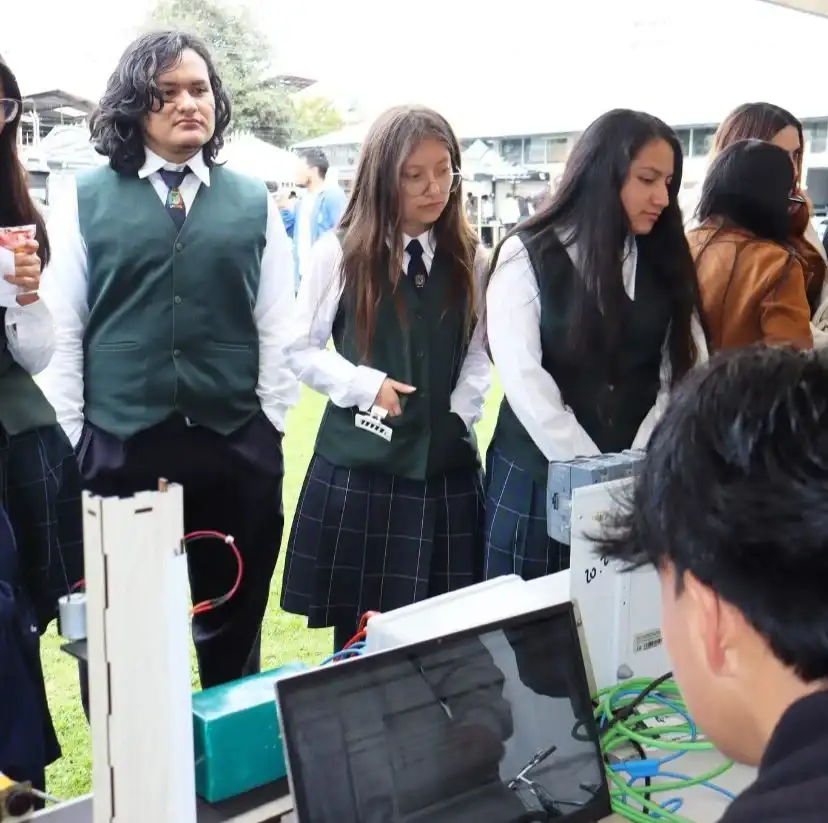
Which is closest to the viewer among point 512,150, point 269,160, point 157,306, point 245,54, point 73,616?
point 73,616

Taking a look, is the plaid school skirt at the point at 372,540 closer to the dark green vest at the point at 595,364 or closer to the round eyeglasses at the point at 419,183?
the dark green vest at the point at 595,364

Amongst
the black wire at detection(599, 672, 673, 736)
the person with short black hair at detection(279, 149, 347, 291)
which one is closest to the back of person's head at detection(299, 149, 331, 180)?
the person with short black hair at detection(279, 149, 347, 291)

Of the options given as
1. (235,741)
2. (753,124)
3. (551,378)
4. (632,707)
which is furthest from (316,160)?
(235,741)

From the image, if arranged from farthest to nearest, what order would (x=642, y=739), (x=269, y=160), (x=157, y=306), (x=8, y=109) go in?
(x=269, y=160), (x=157, y=306), (x=8, y=109), (x=642, y=739)

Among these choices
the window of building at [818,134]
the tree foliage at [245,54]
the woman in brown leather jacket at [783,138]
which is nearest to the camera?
the woman in brown leather jacket at [783,138]

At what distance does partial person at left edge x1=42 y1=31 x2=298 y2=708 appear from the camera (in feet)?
5.77

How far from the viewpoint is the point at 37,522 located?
166cm

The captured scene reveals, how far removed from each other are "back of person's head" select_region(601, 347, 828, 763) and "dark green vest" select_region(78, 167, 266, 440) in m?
1.25

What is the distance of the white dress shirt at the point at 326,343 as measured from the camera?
1847 mm

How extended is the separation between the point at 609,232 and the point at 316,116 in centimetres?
330

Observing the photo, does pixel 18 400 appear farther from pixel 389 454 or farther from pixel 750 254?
pixel 750 254

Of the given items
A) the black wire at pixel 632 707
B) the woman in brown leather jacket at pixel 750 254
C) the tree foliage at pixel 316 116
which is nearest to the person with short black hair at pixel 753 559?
the black wire at pixel 632 707

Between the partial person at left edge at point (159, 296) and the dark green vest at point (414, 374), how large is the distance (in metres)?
0.18

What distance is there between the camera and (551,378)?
1.72 m
